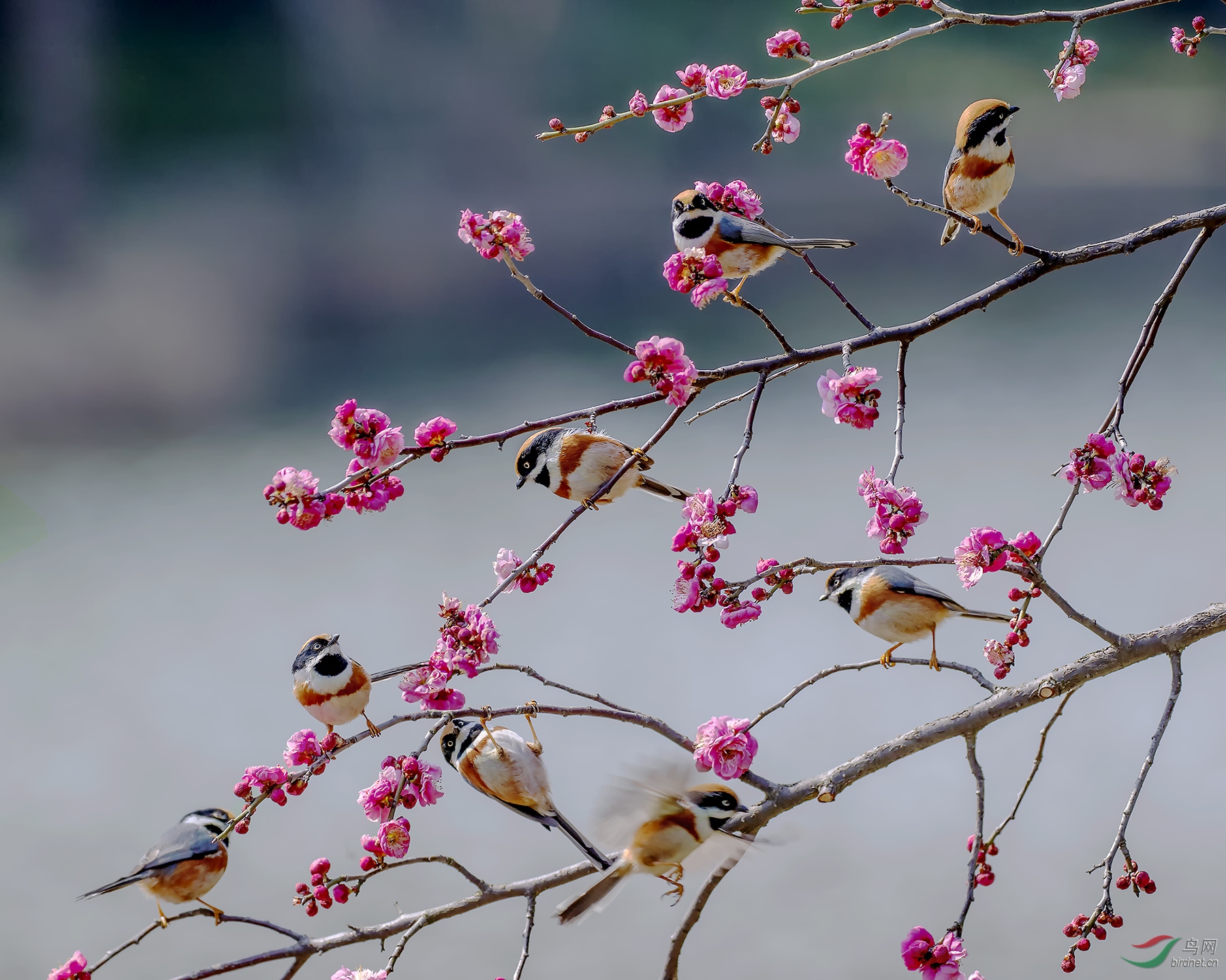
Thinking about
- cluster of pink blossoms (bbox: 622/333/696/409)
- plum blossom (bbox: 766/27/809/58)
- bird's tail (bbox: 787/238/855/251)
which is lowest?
cluster of pink blossoms (bbox: 622/333/696/409)

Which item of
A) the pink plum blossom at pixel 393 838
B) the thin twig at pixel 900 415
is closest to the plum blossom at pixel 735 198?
the thin twig at pixel 900 415

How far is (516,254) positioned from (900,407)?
0.45 m

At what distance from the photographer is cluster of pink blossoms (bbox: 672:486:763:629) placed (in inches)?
38.9

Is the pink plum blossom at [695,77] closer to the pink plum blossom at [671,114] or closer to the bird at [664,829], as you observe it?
the pink plum blossom at [671,114]

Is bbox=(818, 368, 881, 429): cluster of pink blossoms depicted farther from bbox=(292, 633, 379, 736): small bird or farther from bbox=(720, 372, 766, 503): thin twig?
bbox=(292, 633, 379, 736): small bird

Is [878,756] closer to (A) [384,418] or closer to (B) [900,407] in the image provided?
(B) [900,407]

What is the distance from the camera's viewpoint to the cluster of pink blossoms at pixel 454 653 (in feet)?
3.29

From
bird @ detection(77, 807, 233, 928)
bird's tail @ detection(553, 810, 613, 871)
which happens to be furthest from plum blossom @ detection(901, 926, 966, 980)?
bird @ detection(77, 807, 233, 928)

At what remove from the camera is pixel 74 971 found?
1.18 m

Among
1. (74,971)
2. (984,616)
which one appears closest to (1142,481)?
(984,616)

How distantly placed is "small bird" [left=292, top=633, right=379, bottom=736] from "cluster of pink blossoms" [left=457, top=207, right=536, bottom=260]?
1.86 ft

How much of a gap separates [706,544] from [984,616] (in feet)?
1.37

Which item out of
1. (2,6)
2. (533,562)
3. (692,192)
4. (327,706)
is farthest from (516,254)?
(2,6)

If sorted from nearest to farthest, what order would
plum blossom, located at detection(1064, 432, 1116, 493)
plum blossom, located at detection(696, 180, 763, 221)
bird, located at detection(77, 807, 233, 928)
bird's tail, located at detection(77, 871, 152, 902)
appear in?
1. plum blossom, located at detection(1064, 432, 1116, 493)
2. plum blossom, located at detection(696, 180, 763, 221)
3. bird's tail, located at detection(77, 871, 152, 902)
4. bird, located at detection(77, 807, 233, 928)
